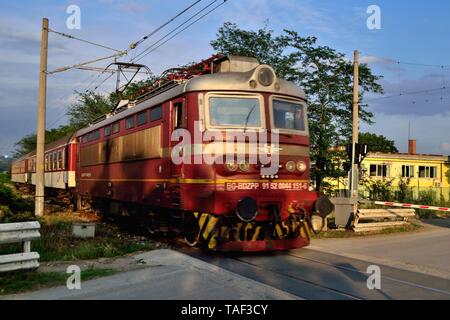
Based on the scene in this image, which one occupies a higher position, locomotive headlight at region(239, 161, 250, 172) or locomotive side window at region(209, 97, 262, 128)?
locomotive side window at region(209, 97, 262, 128)

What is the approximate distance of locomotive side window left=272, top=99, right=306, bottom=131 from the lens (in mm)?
10375

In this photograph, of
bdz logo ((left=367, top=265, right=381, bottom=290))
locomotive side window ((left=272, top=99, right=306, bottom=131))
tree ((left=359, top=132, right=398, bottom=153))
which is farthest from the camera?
tree ((left=359, top=132, right=398, bottom=153))

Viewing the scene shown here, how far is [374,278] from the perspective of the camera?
8.02 m

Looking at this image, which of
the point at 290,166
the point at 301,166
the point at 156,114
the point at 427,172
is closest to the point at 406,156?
the point at 427,172

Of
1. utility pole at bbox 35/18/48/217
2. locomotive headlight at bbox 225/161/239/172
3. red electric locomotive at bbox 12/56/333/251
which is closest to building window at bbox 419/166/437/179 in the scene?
utility pole at bbox 35/18/48/217

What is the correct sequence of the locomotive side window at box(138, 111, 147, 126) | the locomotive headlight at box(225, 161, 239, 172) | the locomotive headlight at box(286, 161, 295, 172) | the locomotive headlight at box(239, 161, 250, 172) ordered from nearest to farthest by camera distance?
the locomotive headlight at box(225, 161, 239, 172)
the locomotive headlight at box(239, 161, 250, 172)
the locomotive headlight at box(286, 161, 295, 172)
the locomotive side window at box(138, 111, 147, 126)

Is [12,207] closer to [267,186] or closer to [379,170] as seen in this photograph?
[267,186]

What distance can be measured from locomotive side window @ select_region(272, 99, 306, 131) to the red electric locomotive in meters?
0.02

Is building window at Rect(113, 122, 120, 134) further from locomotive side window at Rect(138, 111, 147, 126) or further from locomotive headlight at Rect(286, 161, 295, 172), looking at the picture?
locomotive headlight at Rect(286, 161, 295, 172)

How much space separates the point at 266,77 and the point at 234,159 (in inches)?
75.2

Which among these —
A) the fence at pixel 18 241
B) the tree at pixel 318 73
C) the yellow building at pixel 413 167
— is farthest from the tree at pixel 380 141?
the fence at pixel 18 241

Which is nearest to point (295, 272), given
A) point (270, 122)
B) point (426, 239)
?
point (270, 122)

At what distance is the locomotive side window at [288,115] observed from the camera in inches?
408
